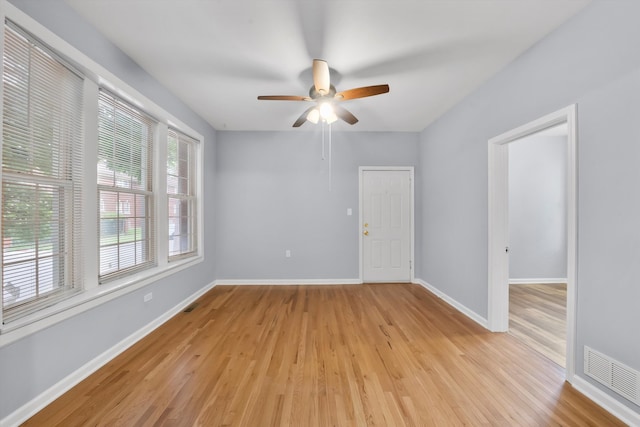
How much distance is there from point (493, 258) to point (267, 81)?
304 cm

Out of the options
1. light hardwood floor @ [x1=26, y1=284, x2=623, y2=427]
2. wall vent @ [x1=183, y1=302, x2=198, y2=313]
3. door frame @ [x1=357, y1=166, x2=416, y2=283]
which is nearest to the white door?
door frame @ [x1=357, y1=166, x2=416, y2=283]

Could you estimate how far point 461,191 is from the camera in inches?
126

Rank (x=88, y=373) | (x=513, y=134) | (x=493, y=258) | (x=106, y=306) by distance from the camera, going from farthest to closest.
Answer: (x=493, y=258)
(x=513, y=134)
(x=106, y=306)
(x=88, y=373)

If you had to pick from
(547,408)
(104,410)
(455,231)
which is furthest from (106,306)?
(455,231)

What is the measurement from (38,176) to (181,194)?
1.84 metres

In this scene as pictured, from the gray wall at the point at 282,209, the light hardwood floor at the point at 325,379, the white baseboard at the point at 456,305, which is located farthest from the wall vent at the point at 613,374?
the gray wall at the point at 282,209

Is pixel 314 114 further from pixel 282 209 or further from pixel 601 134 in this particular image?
pixel 601 134

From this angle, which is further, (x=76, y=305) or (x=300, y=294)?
(x=300, y=294)

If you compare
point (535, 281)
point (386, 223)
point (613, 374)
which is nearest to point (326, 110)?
point (386, 223)

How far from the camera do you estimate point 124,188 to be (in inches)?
93.4

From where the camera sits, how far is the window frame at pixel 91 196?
4.83 ft

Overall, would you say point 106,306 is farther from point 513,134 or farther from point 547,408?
point 513,134

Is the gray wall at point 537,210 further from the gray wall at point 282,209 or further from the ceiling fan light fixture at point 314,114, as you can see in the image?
the ceiling fan light fixture at point 314,114

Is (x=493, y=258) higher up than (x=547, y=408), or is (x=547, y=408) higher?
(x=493, y=258)
